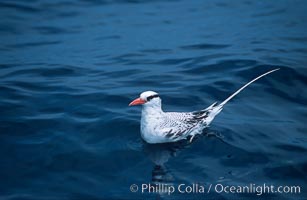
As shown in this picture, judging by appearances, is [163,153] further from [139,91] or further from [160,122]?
[139,91]

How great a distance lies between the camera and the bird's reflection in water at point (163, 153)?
11.6 meters

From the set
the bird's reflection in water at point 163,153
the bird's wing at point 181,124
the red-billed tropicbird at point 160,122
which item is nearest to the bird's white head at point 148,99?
the red-billed tropicbird at point 160,122

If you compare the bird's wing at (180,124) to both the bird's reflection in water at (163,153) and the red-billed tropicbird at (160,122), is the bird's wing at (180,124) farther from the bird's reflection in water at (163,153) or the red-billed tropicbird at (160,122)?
the bird's reflection in water at (163,153)

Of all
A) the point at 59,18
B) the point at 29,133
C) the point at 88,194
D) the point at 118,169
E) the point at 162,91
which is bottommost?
the point at 88,194

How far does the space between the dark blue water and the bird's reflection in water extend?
0.05 m

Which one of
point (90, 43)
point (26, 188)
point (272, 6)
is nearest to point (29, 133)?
point (26, 188)

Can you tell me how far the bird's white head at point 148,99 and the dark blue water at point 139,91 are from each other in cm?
116

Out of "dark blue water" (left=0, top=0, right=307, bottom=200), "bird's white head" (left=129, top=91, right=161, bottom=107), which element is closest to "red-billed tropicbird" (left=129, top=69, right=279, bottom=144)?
"bird's white head" (left=129, top=91, right=161, bottom=107)

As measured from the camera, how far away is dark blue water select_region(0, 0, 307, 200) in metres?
11.8

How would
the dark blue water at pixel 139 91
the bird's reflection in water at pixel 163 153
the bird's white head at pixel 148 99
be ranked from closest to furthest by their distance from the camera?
the bird's reflection in water at pixel 163 153
the dark blue water at pixel 139 91
the bird's white head at pixel 148 99

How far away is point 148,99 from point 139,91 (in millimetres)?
3755

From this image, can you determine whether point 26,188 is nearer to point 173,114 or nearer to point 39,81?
point 173,114

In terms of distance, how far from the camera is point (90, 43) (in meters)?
22.8

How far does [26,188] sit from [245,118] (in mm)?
7193
